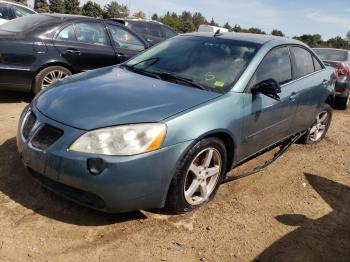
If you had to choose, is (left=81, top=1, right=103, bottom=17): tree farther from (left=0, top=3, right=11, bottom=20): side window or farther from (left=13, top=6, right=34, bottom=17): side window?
(left=0, top=3, right=11, bottom=20): side window

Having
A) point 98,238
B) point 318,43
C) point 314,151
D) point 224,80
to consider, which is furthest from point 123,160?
point 318,43

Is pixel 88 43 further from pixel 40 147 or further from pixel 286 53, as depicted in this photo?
pixel 40 147

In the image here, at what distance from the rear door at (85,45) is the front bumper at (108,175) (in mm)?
3674

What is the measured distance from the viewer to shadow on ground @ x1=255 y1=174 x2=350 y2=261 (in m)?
3.20

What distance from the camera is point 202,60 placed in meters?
4.23

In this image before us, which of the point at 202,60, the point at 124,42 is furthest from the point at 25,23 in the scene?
the point at 202,60

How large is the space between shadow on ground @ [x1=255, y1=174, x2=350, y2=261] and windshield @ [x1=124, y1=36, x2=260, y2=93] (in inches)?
55.8

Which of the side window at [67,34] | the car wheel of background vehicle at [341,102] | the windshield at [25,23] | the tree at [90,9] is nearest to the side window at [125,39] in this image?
the side window at [67,34]

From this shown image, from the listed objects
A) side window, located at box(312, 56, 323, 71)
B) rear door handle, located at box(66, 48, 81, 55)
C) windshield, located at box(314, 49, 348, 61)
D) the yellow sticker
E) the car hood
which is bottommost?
rear door handle, located at box(66, 48, 81, 55)

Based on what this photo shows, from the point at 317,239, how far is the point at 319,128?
2.94 metres

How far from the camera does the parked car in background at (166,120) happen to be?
299cm

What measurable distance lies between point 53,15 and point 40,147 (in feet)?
14.7

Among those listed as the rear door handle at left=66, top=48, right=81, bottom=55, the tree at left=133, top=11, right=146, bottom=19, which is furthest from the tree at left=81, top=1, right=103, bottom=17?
the rear door handle at left=66, top=48, right=81, bottom=55

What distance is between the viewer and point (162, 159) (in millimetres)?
3072
